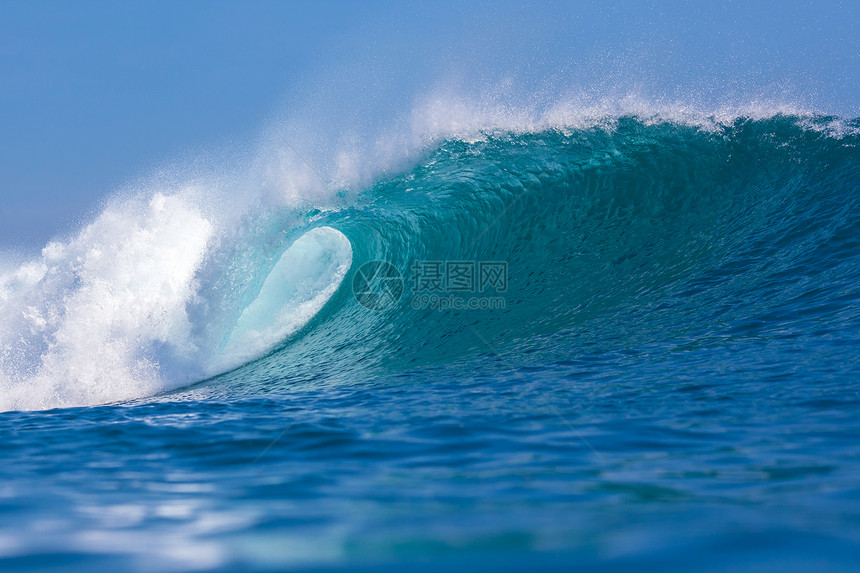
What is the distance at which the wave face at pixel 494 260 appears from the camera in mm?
6145

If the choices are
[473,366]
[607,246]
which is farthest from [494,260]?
[473,366]

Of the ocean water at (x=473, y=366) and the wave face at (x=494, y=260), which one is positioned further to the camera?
the wave face at (x=494, y=260)

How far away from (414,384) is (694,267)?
4035 millimetres

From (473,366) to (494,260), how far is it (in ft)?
11.0

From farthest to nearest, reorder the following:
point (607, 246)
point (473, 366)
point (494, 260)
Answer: point (494, 260) < point (607, 246) < point (473, 366)

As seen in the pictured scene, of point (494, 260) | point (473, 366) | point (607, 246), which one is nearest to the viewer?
point (473, 366)

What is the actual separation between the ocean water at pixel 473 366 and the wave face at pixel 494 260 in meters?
0.04

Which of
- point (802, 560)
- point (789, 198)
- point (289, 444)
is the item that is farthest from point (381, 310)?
point (802, 560)

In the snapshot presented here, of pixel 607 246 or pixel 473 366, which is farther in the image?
pixel 607 246

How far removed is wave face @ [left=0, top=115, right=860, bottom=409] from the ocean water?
0.04 metres

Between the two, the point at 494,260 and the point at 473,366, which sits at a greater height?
the point at 494,260

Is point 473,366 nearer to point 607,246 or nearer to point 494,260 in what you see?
point 494,260

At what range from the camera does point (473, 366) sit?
5.45 m

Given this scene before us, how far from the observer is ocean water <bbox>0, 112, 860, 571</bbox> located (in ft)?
6.71
